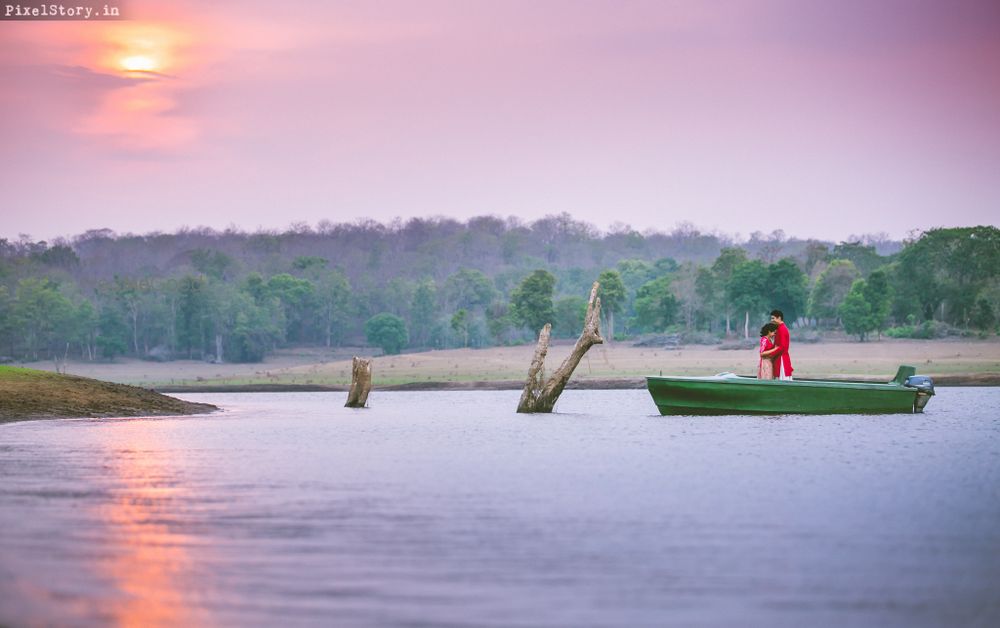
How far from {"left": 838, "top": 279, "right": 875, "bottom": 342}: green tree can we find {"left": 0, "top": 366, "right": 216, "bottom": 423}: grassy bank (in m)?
78.6

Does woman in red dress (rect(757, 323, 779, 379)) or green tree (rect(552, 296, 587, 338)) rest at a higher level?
green tree (rect(552, 296, 587, 338))

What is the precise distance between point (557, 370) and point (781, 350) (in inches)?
360

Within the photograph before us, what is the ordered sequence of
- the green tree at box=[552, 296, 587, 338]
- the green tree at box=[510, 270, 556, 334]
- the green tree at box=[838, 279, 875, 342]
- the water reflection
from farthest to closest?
the green tree at box=[552, 296, 587, 338] → the green tree at box=[510, 270, 556, 334] → the green tree at box=[838, 279, 875, 342] → the water reflection

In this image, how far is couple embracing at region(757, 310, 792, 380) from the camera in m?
36.3

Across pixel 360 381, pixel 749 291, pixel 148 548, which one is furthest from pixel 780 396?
pixel 749 291

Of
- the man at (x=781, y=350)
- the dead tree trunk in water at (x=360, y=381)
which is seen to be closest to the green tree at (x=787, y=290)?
the dead tree trunk in water at (x=360, y=381)

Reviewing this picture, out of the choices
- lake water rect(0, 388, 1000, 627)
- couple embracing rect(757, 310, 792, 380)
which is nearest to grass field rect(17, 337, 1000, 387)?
couple embracing rect(757, 310, 792, 380)

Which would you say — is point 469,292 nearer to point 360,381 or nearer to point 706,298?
point 706,298

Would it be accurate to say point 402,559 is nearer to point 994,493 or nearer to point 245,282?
point 994,493

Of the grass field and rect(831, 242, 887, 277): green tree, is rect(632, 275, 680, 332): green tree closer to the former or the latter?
the grass field

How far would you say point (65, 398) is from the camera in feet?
140

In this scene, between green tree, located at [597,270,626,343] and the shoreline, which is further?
green tree, located at [597,270,626,343]

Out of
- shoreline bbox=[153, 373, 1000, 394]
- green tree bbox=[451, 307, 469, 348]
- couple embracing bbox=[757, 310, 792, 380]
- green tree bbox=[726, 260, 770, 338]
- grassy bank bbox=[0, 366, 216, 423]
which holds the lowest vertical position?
shoreline bbox=[153, 373, 1000, 394]

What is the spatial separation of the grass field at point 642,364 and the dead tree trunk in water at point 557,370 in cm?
3783
